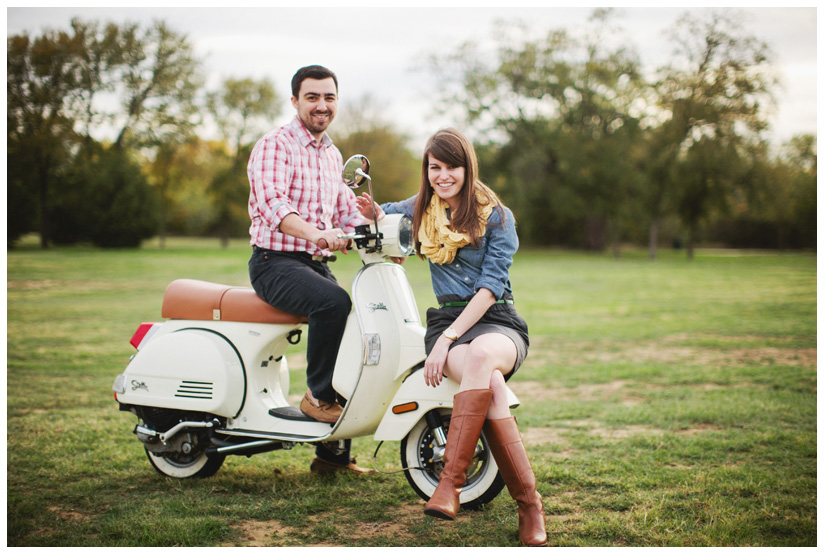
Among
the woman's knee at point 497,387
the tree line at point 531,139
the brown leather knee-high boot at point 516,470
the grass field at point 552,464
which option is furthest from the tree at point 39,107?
the brown leather knee-high boot at point 516,470

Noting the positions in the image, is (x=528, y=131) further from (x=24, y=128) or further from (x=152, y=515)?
(x=152, y=515)

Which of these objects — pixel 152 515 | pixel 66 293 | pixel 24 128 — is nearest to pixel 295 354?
pixel 152 515

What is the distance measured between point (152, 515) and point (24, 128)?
1959 cm

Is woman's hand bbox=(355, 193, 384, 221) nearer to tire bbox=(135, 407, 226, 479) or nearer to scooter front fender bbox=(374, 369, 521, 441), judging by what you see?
scooter front fender bbox=(374, 369, 521, 441)

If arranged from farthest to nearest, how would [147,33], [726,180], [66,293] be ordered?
[726,180], [147,33], [66,293]

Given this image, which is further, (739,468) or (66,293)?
(66,293)

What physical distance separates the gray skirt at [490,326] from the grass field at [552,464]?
2.58 ft

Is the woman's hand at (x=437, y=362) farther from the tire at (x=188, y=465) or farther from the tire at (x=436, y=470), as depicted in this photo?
the tire at (x=188, y=465)

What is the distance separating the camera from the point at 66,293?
14156 millimetres

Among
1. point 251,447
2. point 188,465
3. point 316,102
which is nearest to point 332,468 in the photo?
point 251,447

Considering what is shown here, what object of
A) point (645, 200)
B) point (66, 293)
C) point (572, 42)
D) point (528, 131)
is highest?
point (572, 42)

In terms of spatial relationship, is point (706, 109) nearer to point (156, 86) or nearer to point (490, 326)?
point (156, 86)

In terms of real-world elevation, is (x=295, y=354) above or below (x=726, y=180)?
below

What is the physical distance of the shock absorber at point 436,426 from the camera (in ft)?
9.84
